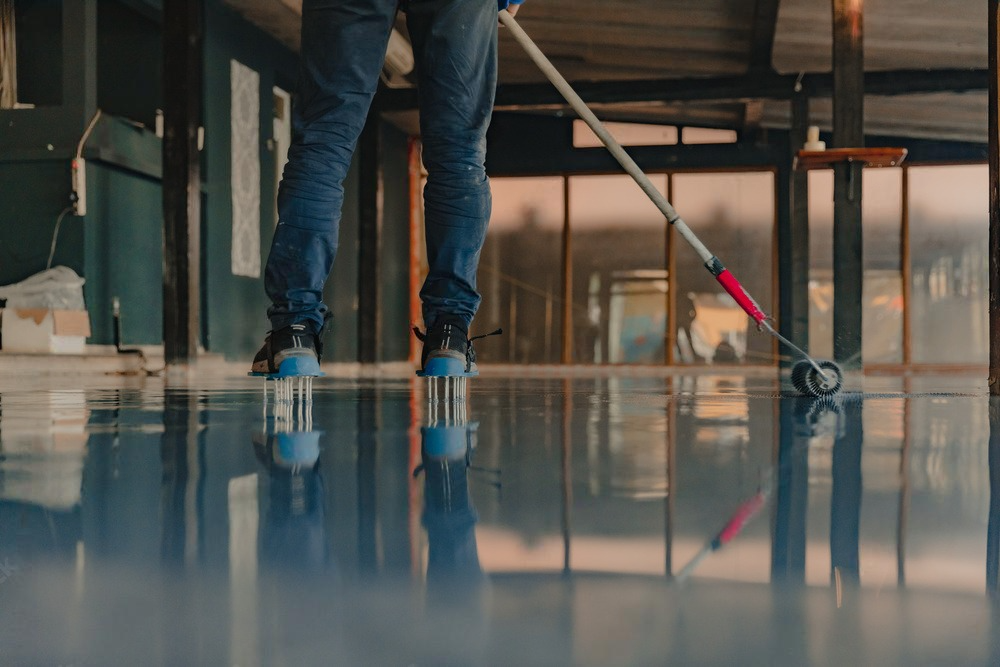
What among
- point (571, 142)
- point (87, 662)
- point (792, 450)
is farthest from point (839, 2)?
point (571, 142)

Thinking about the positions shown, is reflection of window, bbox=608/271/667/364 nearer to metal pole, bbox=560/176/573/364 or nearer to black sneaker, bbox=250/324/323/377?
metal pole, bbox=560/176/573/364

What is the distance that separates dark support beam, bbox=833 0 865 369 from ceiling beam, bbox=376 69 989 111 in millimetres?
3289

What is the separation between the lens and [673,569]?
46 cm

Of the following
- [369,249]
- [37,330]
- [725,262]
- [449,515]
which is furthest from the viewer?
[725,262]

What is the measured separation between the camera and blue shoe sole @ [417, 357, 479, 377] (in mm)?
1754

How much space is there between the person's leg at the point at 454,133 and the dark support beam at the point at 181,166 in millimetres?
5040

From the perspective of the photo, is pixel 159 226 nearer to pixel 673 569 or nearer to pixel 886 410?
pixel 886 410

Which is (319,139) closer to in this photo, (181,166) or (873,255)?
(181,166)

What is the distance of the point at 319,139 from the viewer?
1.83 meters

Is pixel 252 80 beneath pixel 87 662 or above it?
above

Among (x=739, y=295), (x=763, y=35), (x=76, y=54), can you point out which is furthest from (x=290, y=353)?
(x=763, y=35)

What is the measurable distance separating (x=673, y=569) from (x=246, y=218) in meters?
8.34

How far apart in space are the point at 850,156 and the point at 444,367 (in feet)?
11.9

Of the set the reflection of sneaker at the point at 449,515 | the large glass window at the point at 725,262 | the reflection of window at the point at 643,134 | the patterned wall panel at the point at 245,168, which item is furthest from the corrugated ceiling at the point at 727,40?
the reflection of sneaker at the point at 449,515
